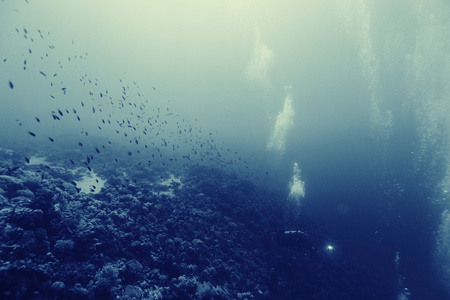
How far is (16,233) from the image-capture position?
397 inches

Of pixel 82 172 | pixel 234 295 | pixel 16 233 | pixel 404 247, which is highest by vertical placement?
pixel 404 247

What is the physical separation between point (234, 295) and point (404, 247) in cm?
2918

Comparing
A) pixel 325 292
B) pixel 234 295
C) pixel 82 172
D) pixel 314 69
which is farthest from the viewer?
pixel 314 69

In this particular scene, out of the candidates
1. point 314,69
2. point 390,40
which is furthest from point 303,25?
point 390,40

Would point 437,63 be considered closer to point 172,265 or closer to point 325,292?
point 325,292

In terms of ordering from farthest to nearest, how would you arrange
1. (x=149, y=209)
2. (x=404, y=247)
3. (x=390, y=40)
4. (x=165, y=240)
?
(x=390, y=40)
(x=404, y=247)
(x=149, y=209)
(x=165, y=240)

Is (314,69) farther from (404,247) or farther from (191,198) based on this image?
(191,198)

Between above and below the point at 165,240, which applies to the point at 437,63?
above

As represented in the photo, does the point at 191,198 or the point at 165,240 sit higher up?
the point at 191,198

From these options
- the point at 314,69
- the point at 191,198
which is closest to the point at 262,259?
the point at 191,198

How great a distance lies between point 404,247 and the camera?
101ft

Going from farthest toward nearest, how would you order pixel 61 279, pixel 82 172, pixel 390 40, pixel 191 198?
pixel 390 40 < pixel 82 172 < pixel 191 198 < pixel 61 279

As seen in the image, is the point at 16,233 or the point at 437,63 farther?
the point at 437,63

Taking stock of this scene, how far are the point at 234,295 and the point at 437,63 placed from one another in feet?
206
